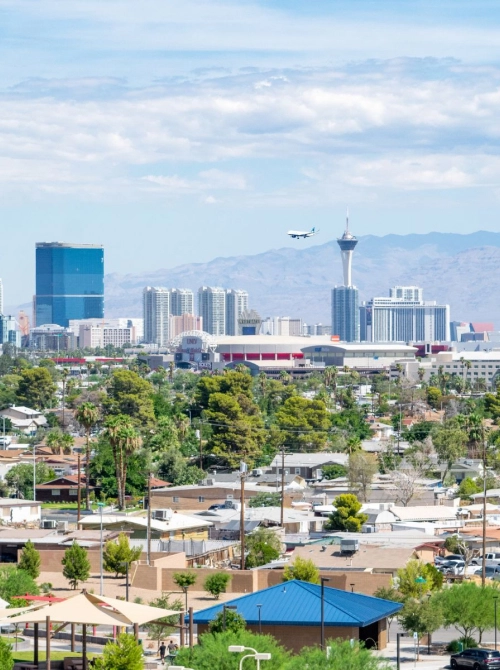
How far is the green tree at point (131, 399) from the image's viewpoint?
140 metres

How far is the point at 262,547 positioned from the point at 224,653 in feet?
105

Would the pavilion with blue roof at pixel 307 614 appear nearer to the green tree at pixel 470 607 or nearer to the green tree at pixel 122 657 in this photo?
the green tree at pixel 470 607

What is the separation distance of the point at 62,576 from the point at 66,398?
354 ft

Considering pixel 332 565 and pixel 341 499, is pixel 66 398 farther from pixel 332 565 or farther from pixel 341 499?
pixel 332 565

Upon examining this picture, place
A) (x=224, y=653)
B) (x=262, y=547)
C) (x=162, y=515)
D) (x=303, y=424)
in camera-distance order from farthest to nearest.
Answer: (x=303, y=424) < (x=162, y=515) < (x=262, y=547) < (x=224, y=653)

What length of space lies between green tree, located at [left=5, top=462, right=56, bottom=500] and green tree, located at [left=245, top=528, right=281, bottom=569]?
1136 inches

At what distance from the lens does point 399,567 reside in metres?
64.0

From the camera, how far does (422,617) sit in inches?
2028

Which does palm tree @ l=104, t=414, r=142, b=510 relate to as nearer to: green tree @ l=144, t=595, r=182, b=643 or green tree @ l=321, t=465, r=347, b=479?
green tree @ l=321, t=465, r=347, b=479

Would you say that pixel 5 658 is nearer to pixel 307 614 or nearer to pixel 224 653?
pixel 224 653

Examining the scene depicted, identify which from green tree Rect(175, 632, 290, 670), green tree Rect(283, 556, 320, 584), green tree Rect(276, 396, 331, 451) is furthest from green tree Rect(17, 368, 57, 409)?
green tree Rect(175, 632, 290, 670)

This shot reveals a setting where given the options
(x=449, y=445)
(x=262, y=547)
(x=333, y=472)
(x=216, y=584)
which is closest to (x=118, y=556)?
(x=216, y=584)

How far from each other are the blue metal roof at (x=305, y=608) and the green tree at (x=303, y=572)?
6910 mm

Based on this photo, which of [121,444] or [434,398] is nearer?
[121,444]
